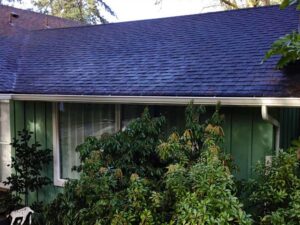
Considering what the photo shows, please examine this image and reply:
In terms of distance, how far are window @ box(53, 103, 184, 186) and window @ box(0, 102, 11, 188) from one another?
127 centimetres

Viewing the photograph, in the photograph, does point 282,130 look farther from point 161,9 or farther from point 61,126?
point 161,9

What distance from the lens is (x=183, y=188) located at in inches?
129

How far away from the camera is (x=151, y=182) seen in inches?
148

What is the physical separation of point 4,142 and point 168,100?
401 cm

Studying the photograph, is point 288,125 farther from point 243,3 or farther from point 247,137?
point 243,3

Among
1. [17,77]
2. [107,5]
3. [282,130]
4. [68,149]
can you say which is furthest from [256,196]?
[107,5]

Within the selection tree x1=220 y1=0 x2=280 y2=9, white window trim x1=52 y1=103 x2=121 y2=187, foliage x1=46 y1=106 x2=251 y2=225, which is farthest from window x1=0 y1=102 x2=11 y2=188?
tree x1=220 y1=0 x2=280 y2=9

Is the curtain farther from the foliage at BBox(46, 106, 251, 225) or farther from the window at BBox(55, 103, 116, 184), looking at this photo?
the foliage at BBox(46, 106, 251, 225)

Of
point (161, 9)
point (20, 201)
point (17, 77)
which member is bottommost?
point (20, 201)

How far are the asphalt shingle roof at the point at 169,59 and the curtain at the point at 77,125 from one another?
19.3 inches

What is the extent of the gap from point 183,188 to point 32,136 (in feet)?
13.8

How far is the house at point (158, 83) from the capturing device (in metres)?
4.67

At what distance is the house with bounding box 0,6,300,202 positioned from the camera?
4.67 metres

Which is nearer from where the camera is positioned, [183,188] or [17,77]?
[183,188]
